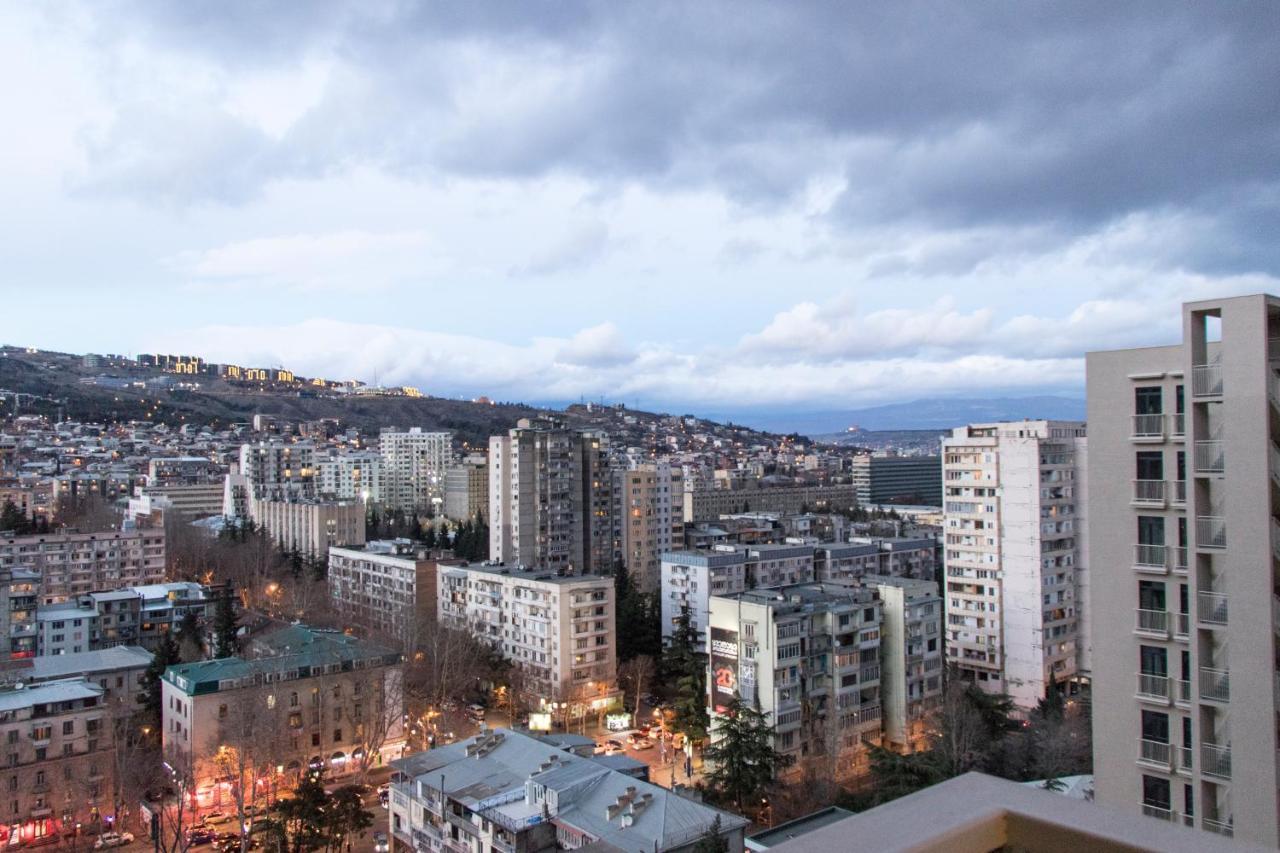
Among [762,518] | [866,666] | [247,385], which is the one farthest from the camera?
[247,385]

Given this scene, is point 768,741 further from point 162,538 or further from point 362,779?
point 162,538

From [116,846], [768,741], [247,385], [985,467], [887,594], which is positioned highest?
[247,385]

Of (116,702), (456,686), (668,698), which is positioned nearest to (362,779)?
(456,686)

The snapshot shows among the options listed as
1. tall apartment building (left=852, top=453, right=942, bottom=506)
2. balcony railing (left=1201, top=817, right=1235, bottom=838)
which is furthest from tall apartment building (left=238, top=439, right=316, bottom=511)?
balcony railing (left=1201, top=817, right=1235, bottom=838)

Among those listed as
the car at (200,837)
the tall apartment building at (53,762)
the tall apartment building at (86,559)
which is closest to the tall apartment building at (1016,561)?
the car at (200,837)

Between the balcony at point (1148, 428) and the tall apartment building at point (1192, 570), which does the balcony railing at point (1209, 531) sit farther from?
the balcony at point (1148, 428)

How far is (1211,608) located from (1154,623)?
0.52 m

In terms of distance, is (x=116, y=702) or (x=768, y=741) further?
(x=116, y=702)

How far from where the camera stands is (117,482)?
54156 mm

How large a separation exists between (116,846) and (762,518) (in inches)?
992

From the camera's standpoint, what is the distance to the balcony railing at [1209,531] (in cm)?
478

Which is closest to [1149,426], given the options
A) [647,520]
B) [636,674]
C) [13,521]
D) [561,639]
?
[561,639]

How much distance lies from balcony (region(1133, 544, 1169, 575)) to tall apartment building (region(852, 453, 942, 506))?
57.4m

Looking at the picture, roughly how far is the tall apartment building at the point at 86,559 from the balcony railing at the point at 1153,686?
91.6 ft
